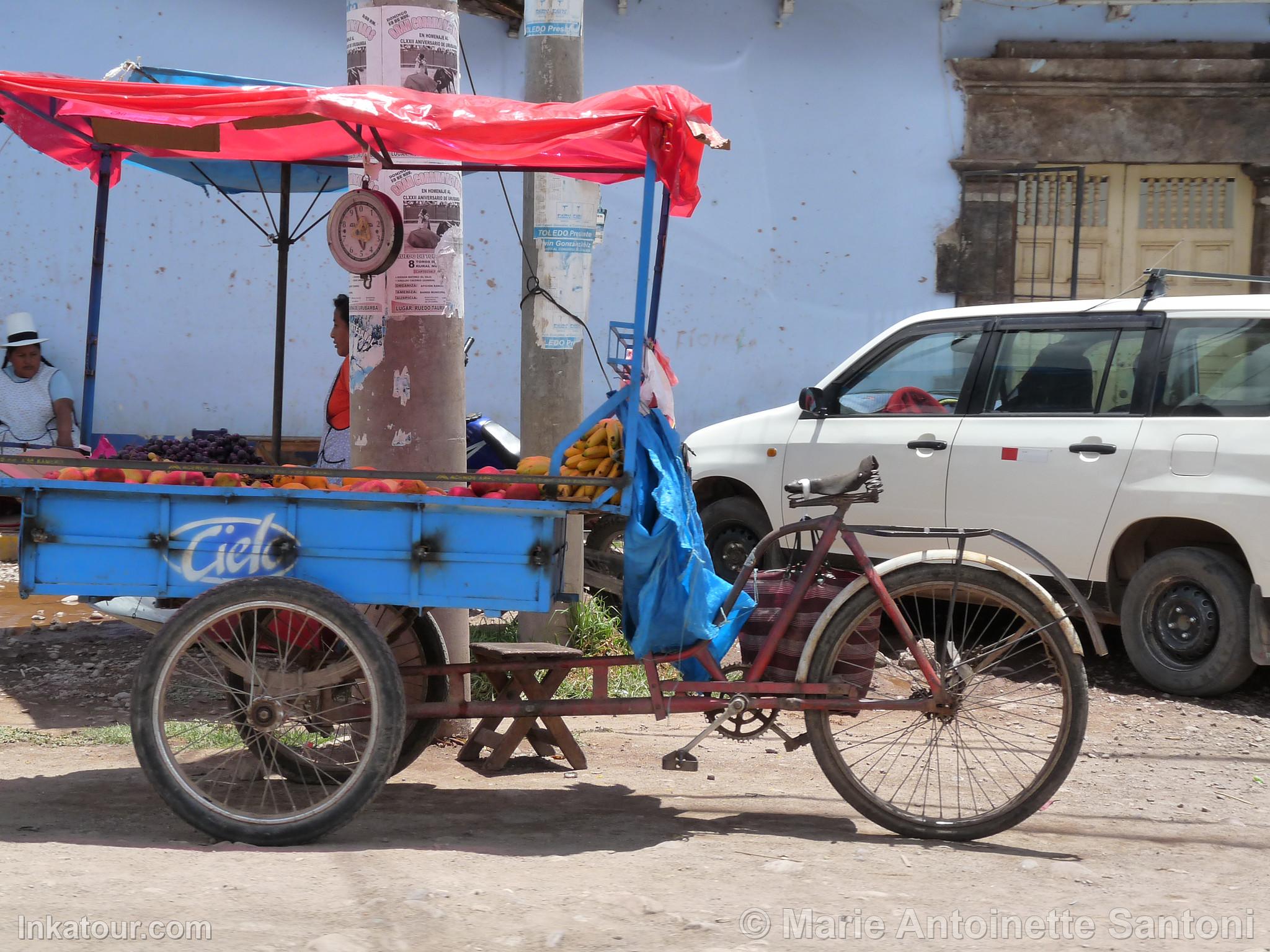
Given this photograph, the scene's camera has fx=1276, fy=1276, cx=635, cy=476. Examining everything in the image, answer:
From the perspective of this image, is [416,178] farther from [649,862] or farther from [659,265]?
[649,862]

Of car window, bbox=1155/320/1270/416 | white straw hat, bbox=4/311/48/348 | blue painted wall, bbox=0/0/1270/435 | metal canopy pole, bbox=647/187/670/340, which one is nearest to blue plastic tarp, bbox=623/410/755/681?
metal canopy pole, bbox=647/187/670/340

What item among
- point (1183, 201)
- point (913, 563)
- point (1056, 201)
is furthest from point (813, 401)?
point (1183, 201)

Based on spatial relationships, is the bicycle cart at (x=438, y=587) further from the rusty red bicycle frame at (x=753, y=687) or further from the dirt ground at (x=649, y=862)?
the dirt ground at (x=649, y=862)

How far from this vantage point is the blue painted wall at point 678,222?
371 inches

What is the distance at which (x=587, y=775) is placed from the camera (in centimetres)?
475

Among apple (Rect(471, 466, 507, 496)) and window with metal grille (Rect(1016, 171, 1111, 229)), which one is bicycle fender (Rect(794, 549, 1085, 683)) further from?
window with metal grille (Rect(1016, 171, 1111, 229))

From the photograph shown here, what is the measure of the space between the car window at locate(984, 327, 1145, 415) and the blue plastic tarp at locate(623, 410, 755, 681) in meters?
2.89

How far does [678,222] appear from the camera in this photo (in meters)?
9.76

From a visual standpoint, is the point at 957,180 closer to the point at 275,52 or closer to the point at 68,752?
the point at 275,52

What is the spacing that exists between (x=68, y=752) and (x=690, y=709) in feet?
8.31

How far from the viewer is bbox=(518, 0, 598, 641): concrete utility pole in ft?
20.0

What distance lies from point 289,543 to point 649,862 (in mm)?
1406

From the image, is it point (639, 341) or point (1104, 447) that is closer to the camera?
point (639, 341)

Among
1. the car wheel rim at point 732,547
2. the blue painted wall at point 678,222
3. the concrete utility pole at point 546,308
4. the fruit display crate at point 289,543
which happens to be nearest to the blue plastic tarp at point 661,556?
the fruit display crate at point 289,543
